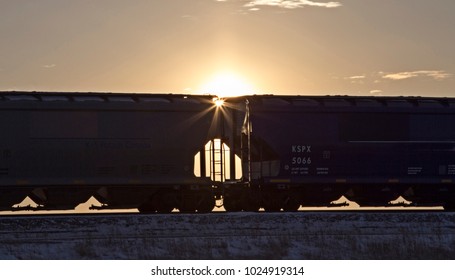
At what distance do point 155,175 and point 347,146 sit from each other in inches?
288

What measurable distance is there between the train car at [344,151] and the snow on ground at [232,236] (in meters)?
3.28

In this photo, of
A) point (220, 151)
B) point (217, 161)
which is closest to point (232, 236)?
point (217, 161)

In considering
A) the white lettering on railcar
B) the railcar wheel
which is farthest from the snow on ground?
the white lettering on railcar

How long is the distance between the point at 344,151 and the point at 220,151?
4735 millimetres

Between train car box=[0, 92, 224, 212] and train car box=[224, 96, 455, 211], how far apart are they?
1.74 meters

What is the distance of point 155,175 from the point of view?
93.9ft

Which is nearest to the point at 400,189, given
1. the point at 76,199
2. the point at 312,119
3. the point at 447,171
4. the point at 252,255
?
the point at 447,171

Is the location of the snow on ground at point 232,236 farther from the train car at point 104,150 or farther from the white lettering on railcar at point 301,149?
the white lettering on railcar at point 301,149

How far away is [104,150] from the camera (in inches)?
1117

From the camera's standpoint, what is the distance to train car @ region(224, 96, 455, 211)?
95.9 ft

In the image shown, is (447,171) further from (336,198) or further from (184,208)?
(184,208)

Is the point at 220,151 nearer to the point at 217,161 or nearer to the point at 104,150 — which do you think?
the point at 217,161

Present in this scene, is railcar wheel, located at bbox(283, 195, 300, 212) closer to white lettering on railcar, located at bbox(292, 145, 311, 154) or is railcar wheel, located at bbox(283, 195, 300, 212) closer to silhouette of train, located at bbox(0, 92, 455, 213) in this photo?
silhouette of train, located at bbox(0, 92, 455, 213)

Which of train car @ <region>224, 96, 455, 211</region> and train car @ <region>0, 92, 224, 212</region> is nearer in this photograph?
train car @ <region>0, 92, 224, 212</region>
